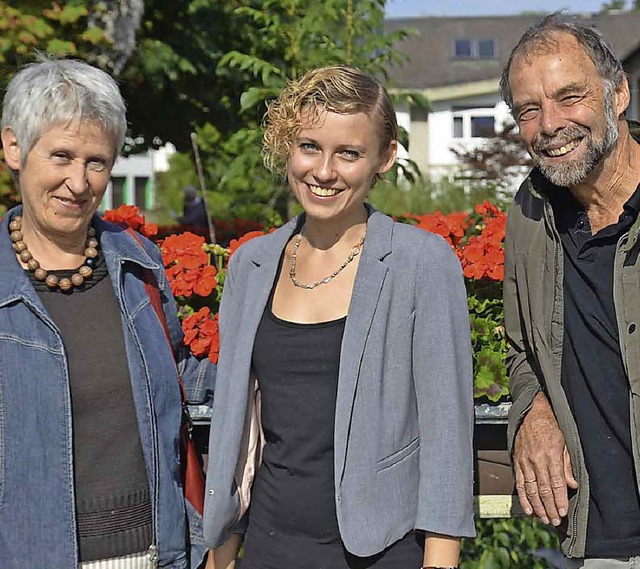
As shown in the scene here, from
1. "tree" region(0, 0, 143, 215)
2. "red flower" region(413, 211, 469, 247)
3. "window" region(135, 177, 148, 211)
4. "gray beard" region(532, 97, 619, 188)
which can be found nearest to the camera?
"gray beard" region(532, 97, 619, 188)

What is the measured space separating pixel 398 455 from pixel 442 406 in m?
0.17

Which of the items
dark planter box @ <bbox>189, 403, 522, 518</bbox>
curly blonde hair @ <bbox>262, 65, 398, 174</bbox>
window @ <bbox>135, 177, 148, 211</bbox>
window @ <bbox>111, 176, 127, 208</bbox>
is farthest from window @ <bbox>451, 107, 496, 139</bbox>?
curly blonde hair @ <bbox>262, 65, 398, 174</bbox>

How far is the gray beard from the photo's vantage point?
265 centimetres

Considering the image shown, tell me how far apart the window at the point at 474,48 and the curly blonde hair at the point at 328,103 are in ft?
146

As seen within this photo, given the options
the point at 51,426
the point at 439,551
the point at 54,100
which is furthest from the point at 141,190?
the point at 439,551

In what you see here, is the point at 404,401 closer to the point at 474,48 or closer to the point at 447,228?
the point at 447,228

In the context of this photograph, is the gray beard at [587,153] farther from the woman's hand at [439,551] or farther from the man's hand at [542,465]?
the woman's hand at [439,551]

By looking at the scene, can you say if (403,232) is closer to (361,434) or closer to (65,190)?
(361,434)

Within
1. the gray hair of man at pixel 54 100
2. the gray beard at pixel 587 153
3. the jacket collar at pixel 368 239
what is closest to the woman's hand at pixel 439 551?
the jacket collar at pixel 368 239

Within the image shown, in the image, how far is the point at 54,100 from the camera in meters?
2.60

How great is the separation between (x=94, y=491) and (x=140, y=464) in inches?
5.5

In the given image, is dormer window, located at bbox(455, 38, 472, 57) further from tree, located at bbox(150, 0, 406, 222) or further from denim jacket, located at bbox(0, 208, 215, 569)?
denim jacket, located at bbox(0, 208, 215, 569)

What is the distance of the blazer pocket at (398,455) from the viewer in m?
2.44

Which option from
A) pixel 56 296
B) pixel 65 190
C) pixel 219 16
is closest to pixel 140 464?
pixel 56 296
